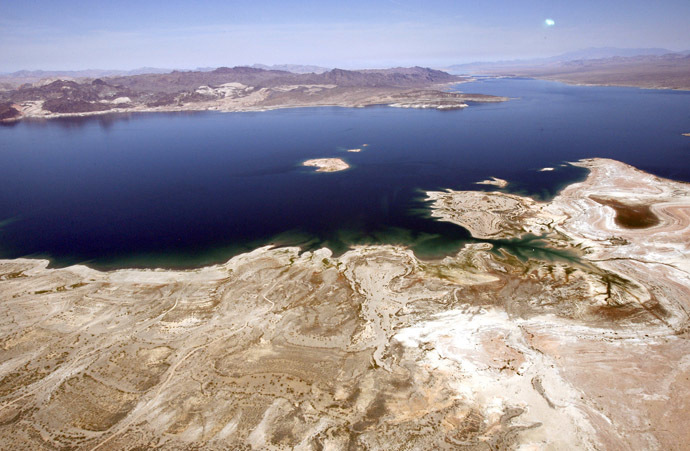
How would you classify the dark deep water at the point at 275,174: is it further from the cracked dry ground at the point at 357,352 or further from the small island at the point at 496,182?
the cracked dry ground at the point at 357,352

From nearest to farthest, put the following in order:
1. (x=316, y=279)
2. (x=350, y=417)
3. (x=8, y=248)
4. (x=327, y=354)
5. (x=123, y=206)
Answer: (x=350, y=417), (x=327, y=354), (x=316, y=279), (x=8, y=248), (x=123, y=206)

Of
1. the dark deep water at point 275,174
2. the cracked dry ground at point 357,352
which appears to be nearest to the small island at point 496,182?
the dark deep water at point 275,174

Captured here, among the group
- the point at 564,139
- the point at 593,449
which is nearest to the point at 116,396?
the point at 593,449

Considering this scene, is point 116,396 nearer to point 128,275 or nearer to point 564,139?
point 128,275

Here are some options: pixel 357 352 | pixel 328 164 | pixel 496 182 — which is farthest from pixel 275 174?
pixel 357 352

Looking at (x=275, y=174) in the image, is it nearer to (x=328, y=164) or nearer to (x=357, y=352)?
(x=328, y=164)
